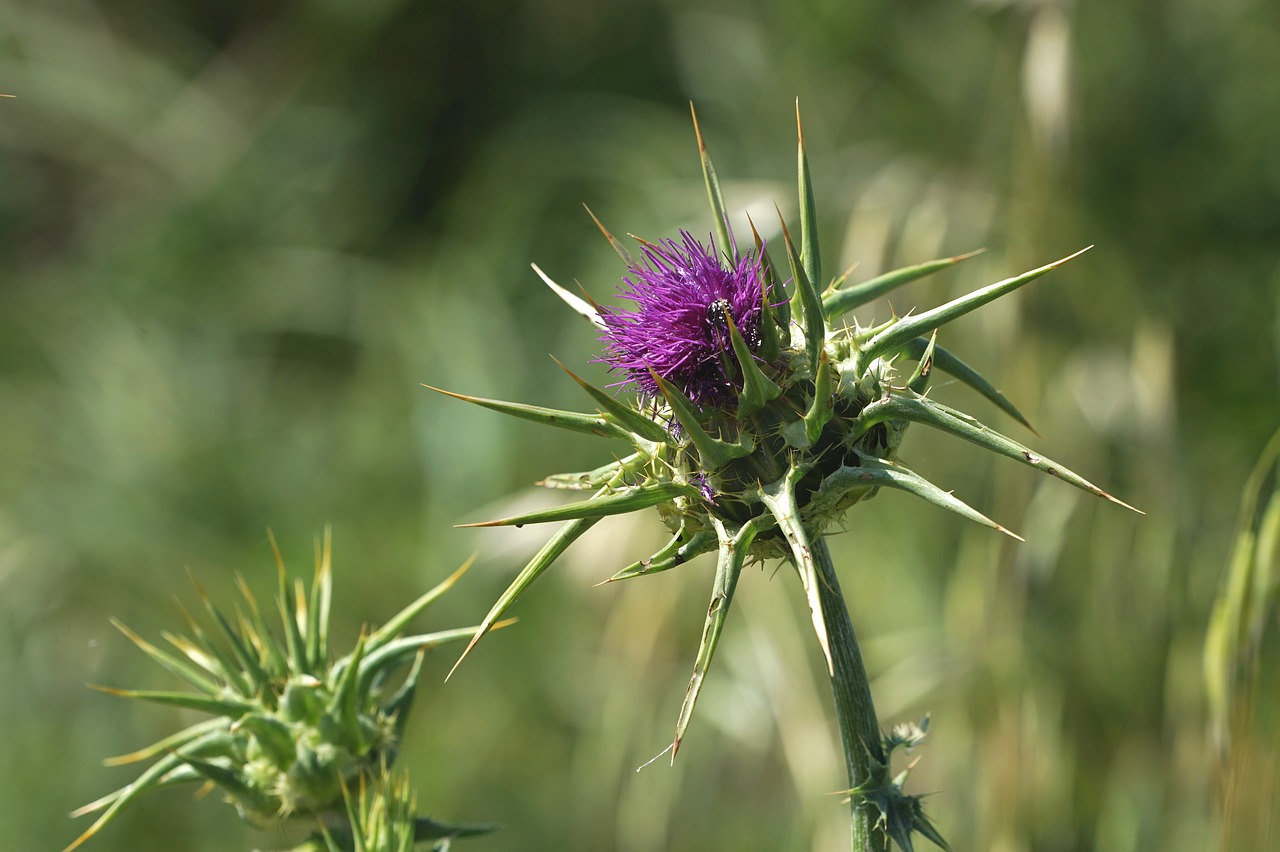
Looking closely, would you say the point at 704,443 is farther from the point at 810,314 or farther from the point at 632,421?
the point at 810,314

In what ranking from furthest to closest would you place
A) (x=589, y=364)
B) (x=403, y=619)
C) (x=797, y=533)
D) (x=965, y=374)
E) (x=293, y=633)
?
(x=589, y=364) < (x=293, y=633) < (x=403, y=619) < (x=965, y=374) < (x=797, y=533)

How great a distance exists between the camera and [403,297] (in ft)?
22.4

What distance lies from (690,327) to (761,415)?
161mm

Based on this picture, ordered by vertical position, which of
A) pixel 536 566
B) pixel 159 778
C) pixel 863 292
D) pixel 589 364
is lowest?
pixel 159 778

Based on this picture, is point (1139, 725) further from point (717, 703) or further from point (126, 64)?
point (126, 64)

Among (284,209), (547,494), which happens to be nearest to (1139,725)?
(547,494)

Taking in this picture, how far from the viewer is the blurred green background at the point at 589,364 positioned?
145 inches

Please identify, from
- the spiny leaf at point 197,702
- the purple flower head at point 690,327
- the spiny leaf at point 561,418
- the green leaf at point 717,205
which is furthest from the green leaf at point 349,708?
the green leaf at point 717,205

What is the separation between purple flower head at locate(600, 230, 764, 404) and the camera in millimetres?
1676

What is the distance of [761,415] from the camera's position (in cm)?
167

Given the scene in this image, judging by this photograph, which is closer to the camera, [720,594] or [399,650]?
[720,594]

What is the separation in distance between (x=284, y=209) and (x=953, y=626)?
5.63m

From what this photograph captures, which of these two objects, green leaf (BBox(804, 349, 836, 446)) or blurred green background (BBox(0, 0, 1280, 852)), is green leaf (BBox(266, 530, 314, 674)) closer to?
green leaf (BBox(804, 349, 836, 446))

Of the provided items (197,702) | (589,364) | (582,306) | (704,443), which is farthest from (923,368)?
(589,364)
